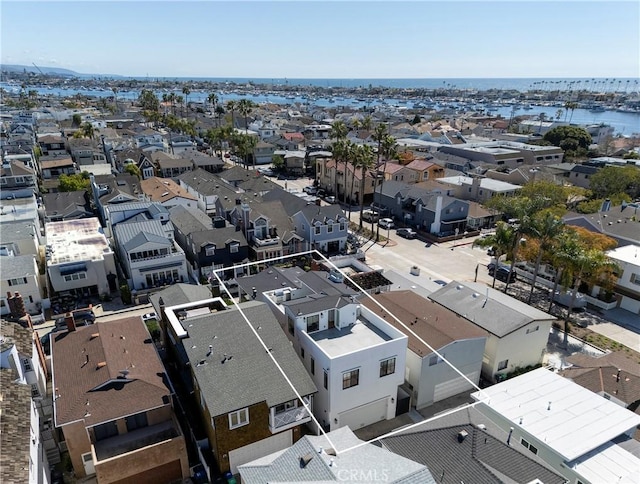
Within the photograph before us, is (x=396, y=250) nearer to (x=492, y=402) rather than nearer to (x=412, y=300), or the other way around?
(x=412, y=300)

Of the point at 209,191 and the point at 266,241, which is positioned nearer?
the point at 266,241

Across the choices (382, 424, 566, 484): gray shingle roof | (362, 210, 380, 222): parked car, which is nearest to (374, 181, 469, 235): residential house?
(362, 210, 380, 222): parked car

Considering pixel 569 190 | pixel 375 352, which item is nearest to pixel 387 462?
pixel 375 352

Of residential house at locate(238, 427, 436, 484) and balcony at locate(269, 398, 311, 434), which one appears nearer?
residential house at locate(238, 427, 436, 484)

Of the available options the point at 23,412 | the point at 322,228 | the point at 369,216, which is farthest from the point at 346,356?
the point at 369,216

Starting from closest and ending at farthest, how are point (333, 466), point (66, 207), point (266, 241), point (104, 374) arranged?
point (333, 466) < point (104, 374) < point (266, 241) < point (66, 207)

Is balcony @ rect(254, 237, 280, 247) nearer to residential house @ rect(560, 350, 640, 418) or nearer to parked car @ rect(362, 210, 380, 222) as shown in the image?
parked car @ rect(362, 210, 380, 222)

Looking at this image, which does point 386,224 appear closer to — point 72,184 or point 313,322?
point 313,322
